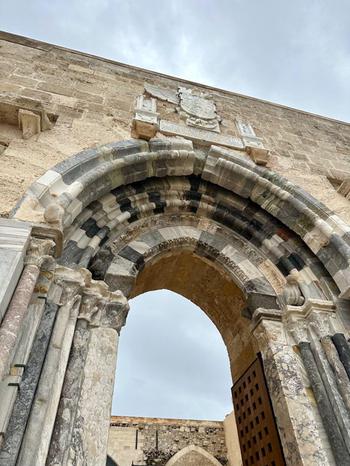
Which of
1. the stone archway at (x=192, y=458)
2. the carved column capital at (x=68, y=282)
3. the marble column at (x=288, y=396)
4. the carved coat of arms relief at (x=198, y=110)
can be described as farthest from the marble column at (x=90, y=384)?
the stone archway at (x=192, y=458)

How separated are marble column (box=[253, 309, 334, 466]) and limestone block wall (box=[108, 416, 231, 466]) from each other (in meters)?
8.86

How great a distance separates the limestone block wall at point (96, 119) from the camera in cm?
301

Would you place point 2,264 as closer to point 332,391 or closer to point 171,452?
point 332,391

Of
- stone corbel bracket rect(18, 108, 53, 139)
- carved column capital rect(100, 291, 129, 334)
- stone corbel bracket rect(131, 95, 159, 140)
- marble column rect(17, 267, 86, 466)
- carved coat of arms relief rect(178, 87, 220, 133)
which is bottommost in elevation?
marble column rect(17, 267, 86, 466)

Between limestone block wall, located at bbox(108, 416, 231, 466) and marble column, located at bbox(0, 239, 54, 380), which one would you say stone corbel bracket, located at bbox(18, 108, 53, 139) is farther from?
limestone block wall, located at bbox(108, 416, 231, 466)

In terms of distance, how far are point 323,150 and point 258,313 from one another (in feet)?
10.4

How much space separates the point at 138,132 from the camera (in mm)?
3732

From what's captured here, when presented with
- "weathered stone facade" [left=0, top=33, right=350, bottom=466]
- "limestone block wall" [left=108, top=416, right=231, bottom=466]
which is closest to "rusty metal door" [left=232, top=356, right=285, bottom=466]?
"weathered stone facade" [left=0, top=33, right=350, bottom=466]

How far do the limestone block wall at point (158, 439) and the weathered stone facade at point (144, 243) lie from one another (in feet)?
26.4

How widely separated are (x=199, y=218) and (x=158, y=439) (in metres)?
9.11

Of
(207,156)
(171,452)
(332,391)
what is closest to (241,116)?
(207,156)

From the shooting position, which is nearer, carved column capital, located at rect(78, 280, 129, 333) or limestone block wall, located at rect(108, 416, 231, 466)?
carved column capital, located at rect(78, 280, 129, 333)

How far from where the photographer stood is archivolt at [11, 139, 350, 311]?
2.93 metres

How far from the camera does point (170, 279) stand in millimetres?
3930
